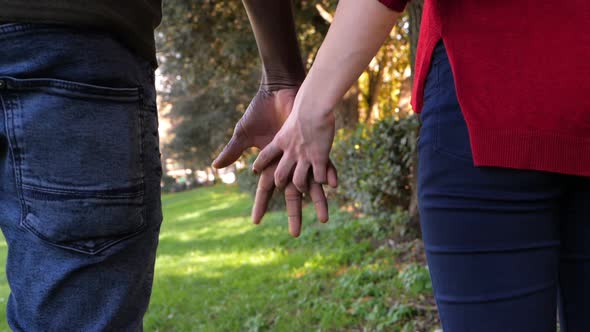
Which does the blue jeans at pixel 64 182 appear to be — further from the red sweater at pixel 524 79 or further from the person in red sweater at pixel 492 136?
the red sweater at pixel 524 79

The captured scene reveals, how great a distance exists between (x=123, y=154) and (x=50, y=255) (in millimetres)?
228

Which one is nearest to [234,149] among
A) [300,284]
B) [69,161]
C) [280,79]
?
[280,79]

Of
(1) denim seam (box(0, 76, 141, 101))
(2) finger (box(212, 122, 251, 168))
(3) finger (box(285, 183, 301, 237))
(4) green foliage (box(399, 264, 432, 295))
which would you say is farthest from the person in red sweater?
(4) green foliage (box(399, 264, 432, 295))

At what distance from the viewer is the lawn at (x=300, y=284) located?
413 cm

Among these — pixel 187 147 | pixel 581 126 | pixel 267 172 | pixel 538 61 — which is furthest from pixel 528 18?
pixel 187 147

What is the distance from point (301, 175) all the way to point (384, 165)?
5446 mm

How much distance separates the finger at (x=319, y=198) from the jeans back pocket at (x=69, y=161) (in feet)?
1.34

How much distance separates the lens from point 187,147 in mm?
25469

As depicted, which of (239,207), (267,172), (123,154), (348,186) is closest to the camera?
(123,154)

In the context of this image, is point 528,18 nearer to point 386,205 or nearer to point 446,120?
point 446,120

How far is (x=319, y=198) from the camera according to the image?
130 centimetres

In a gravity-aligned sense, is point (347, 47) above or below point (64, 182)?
above

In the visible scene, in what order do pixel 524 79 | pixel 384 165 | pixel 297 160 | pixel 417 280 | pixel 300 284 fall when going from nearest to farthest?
pixel 524 79, pixel 297 160, pixel 417 280, pixel 300 284, pixel 384 165

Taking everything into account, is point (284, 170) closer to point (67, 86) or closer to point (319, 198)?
point (319, 198)
